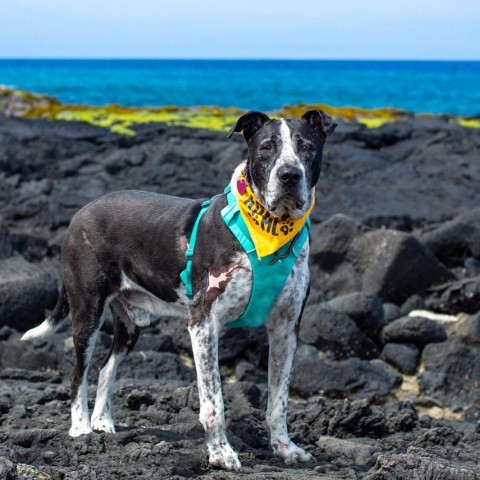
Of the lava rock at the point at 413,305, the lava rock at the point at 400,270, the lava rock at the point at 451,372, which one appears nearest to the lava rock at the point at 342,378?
the lava rock at the point at 451,372

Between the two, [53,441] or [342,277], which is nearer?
[53,441]

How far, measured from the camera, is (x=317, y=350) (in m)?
11.6

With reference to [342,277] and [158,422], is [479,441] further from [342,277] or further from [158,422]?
[342,277]

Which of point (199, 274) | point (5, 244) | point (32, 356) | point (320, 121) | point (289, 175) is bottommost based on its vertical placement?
point (32, 356)

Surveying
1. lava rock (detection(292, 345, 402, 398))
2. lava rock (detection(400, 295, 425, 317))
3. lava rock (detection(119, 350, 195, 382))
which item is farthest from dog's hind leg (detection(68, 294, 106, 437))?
lava rock (detection(400, 295, 425, 317))

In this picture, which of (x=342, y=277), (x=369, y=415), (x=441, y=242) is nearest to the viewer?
(x=369, y=415)

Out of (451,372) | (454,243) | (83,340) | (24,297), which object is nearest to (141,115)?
(454,243)

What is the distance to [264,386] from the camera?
10.2 m

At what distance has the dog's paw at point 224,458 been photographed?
251 inches

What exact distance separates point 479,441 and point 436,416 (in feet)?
7.46

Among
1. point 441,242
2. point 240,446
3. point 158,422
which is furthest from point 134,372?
point 441,242

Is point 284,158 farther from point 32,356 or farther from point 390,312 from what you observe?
point 390,312

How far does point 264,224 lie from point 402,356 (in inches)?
212

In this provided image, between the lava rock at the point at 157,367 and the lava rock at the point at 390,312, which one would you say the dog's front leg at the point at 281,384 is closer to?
the lava rock at the point at 157,367
